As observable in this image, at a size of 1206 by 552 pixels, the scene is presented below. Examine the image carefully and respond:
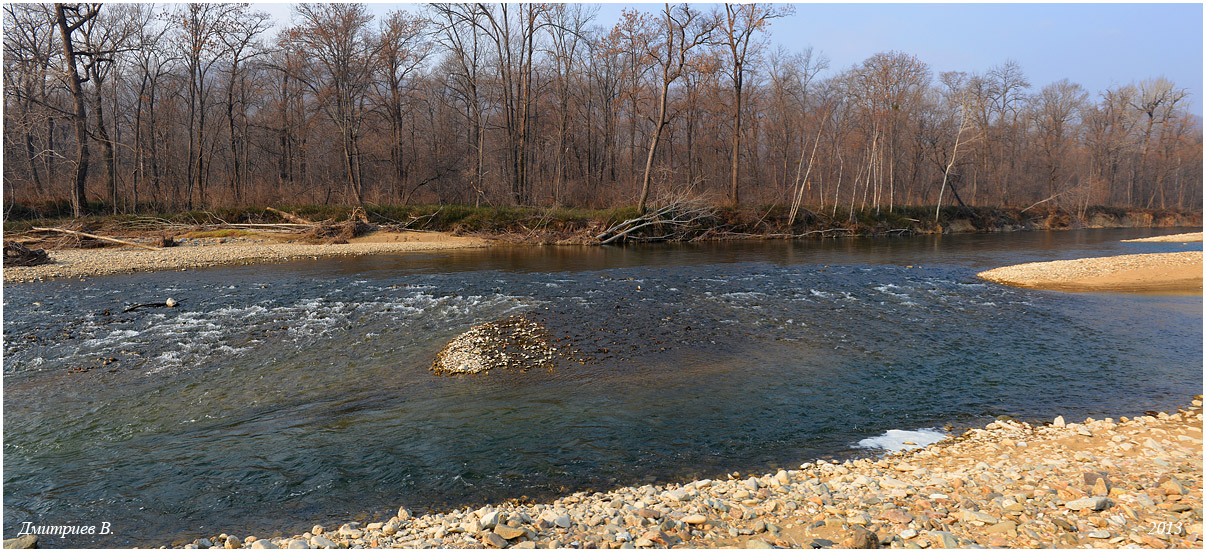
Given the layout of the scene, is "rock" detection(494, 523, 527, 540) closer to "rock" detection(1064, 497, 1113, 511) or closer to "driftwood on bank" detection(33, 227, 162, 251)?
"rock" detection(1064, 497, 1113, 511)

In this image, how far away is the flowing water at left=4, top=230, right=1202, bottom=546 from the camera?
5.36 m

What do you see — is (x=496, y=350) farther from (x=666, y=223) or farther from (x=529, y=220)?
(x=666, y=223)

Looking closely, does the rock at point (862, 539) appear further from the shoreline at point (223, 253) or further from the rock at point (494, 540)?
the shoreline at point (223, 253)

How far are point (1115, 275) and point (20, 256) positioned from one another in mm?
31533

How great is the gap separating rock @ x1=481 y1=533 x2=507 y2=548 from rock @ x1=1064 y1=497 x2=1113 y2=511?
3965 mm

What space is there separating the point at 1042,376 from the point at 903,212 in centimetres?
3435

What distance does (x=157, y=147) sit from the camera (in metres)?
36.0

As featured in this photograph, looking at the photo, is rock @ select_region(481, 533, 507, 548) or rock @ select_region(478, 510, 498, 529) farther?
rock @ select_region(478, 510, 498, 529)

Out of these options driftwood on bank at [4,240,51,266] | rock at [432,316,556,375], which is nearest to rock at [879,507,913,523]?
rock at [432,316,556,375]

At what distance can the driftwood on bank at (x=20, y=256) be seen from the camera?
17562mm

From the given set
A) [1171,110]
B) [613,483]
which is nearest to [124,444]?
[613,483]

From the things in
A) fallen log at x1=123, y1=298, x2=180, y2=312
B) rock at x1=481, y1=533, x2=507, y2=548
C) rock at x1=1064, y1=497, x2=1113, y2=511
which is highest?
fallen log at x1=123, y1=298, x2=180, y2=312

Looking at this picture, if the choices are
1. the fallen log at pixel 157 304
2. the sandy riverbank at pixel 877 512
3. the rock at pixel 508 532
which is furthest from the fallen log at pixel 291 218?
the rock at pixel 508 532

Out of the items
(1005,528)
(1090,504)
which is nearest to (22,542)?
(1005,528)
